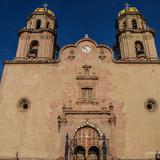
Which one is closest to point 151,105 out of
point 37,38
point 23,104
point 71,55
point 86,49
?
point 86,49

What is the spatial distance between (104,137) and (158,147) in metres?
4.62

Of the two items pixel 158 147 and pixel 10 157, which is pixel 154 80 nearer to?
pixel 158 147

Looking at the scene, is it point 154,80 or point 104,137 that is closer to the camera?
point 104,137

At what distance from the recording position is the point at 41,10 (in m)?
32.7

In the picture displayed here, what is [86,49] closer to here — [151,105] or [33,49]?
[33,49]

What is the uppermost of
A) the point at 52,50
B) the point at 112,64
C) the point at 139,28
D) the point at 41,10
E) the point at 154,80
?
the point at 41,10

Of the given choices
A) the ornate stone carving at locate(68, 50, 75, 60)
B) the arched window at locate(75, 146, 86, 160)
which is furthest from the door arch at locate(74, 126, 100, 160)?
the ornate stone carving at locate(68, 50, 75, 60)

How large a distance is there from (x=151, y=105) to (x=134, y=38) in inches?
365

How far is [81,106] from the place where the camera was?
23109mm

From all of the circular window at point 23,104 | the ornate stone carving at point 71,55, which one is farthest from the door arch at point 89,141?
the ornate stone carving at point 71,55

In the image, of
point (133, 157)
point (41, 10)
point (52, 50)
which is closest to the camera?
point (133, 157)

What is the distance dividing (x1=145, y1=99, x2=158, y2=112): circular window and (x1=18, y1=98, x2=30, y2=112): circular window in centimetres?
1088

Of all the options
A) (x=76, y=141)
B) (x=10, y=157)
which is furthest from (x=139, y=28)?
(x=10, y=157)

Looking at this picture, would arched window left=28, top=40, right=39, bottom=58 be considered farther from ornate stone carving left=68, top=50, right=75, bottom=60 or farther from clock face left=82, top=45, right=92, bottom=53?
clock face left=82, top=45, right=92, bottom=53
